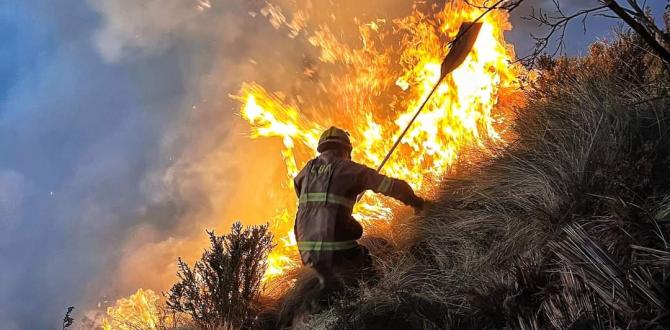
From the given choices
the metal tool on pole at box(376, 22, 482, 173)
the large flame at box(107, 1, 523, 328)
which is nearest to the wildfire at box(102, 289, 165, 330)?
the large flame at box(107, 1, 523, 328)

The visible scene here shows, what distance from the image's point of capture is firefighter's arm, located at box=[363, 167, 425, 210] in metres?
5.11

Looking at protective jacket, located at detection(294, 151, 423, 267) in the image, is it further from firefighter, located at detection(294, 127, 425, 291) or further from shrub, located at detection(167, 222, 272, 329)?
shrub, located at detection(167, 222, 272, 329)

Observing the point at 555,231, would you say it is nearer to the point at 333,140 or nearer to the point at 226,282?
the point at 333,140

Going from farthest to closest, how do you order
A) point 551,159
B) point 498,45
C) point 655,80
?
point 498,45, point 655,80, point 551,159

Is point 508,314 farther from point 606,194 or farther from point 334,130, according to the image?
point 334,130

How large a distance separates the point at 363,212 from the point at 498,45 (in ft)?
9.76

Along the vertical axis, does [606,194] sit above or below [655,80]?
below

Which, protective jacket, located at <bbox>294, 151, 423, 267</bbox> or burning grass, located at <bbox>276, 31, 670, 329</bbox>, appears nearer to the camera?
burning grass, located at <bbox>276, 31, 670, 329</bbox>

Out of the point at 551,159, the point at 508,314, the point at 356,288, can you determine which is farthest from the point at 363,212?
the point at 508,314

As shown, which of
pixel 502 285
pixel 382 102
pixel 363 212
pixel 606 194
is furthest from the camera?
pixel 382 102

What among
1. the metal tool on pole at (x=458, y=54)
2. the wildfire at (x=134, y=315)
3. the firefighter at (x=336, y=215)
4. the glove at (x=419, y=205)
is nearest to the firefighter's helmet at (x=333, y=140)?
the firefighter at (x=336, y=215)

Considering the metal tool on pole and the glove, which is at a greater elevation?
the metal tool on pole

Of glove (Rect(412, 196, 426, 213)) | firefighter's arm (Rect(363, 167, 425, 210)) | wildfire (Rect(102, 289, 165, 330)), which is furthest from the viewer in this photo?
wildfire (Rect(102, 289, 165, 330))

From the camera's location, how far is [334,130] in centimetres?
569
